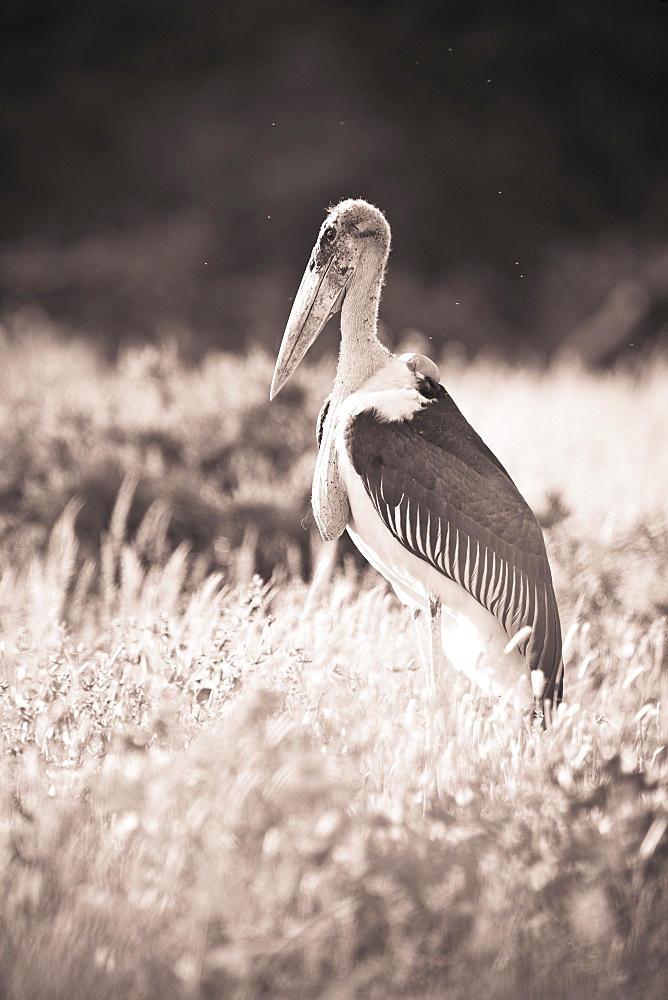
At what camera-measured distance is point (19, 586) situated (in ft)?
14.4

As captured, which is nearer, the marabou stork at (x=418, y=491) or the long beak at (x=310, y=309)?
the marabou stork at (x=418, y=491)

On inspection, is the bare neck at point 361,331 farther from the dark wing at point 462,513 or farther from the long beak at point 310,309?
the dark wing at point 462,513

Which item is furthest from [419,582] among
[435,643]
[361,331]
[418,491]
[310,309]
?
[310,309]

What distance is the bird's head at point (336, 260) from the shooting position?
10.5ft

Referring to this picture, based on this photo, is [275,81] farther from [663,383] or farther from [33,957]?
[33,957]

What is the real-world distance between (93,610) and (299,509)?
125 centimetres

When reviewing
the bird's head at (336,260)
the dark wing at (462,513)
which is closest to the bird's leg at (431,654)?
the dark wing at (462,513)

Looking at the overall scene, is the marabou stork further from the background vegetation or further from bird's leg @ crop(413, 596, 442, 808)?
the background vegetation

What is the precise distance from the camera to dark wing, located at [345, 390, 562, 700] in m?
3.02

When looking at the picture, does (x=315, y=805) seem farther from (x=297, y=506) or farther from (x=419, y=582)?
(x=297, y=506)

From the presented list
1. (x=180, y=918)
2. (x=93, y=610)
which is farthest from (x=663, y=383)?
(x=180, y=918)

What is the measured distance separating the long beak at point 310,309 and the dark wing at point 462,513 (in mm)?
451

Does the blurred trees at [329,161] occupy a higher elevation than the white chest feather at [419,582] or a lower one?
higher

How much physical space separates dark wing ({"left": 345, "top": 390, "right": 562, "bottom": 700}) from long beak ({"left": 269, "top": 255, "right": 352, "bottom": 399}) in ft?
1.48
